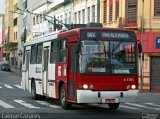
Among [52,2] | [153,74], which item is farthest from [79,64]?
[52,2]

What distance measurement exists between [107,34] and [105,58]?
0.97 m

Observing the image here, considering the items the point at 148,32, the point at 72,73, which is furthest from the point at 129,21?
the point at 72,73

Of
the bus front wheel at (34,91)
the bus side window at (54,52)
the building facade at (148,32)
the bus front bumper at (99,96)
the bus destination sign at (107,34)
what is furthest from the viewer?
the building facade at (148,32)

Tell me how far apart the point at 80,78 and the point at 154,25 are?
23.8 metres

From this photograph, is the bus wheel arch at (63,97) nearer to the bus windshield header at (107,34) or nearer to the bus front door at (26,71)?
the bus windshield header at (107,34)

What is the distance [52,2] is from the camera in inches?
2726

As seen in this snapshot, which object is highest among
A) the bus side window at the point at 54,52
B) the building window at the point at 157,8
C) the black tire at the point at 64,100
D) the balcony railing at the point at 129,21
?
the building window at the point at 157,8

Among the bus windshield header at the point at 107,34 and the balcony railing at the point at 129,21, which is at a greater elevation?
the balcony railing at the point at 129,21

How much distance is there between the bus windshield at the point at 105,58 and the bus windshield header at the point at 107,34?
210 mm

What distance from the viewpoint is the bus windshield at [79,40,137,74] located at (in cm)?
1844

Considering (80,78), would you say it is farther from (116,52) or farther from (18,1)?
(18,1)

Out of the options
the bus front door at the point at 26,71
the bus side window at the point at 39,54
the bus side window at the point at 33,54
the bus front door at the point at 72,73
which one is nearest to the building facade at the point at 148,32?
the bus front door at the point at 26,71

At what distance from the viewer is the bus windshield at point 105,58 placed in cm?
1844

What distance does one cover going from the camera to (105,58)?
729 inches
